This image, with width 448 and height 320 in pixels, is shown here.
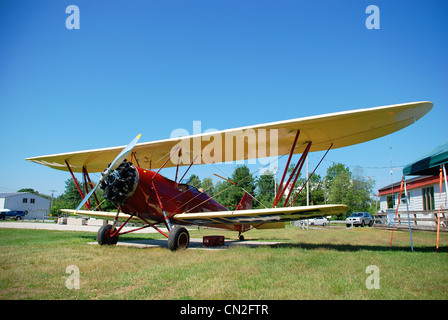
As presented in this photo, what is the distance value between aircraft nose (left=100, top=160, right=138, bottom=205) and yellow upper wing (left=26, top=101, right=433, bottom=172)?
1.52 m

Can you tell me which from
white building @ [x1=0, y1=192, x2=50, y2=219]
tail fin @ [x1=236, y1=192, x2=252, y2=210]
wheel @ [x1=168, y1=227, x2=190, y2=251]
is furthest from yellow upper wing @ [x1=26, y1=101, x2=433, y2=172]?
white building @ [x1=0, y1=192, x2=50, y2=219]

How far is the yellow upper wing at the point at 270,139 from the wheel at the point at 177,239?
2.81m

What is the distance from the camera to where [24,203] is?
59188 mm

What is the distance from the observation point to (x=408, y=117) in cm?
706

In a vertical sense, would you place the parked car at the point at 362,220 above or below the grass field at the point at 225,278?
below

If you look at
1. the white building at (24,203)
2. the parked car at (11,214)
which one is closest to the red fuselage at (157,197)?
the parked car at (11,214)

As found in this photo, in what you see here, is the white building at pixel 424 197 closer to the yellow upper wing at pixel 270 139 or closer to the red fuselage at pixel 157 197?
the yellow upper wing at pixel 270 139

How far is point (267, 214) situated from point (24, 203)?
67.3 meters

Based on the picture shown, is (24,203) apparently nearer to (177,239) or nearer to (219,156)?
(219,156)

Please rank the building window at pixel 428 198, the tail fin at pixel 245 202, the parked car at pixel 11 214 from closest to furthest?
the tail fin at pixel 245 202
the building window at pixel 428 198
the parked car at pixel 11 214

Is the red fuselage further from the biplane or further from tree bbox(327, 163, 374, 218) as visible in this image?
tree bbox(327, 163, 374, 218)

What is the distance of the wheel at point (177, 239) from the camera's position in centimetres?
773

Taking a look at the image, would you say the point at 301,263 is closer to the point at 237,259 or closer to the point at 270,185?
the point at 237,259

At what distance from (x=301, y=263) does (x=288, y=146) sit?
5.15 metres
